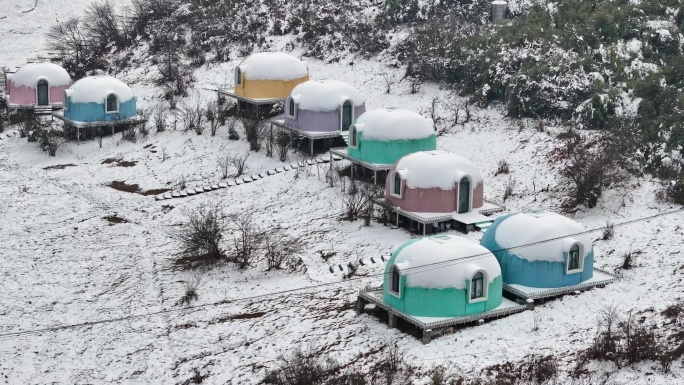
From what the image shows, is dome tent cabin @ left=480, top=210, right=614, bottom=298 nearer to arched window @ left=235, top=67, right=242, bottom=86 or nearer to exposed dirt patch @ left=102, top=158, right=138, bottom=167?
exposed dirt patch @ left=102, top=158, right=138, bottom=167

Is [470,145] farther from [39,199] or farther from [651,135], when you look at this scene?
[39,199]

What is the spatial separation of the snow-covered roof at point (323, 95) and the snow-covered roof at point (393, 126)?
411cm

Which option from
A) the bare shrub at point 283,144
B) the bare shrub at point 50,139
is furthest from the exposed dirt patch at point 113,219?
the bare shrub at point 50,139

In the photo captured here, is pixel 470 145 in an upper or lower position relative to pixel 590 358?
upper

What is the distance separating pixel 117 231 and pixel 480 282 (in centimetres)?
1832

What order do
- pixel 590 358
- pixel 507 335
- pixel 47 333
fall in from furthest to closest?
pixel 47 333, pixel 507 335, pixel 590 358

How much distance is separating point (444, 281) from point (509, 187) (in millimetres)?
12149

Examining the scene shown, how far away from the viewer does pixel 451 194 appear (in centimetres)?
3809

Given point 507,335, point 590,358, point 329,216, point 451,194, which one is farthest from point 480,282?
point 329,216

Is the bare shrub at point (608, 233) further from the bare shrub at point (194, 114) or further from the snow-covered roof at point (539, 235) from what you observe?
the bare shrub at point (194, 114)

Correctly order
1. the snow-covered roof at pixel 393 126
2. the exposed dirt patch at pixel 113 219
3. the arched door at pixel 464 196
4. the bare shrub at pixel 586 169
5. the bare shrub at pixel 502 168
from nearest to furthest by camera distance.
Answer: the bare shrub at pixel 586 169 → the arched door at pixel 464 196 → the snow-covered roof at pixel 393 126 → the bare shrub at pixel 502 168 → the exposed dirt patch at pixel 113 219

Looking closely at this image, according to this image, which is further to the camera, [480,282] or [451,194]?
[451,194]

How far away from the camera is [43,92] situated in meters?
58.2

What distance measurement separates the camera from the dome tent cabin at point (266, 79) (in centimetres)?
5216
